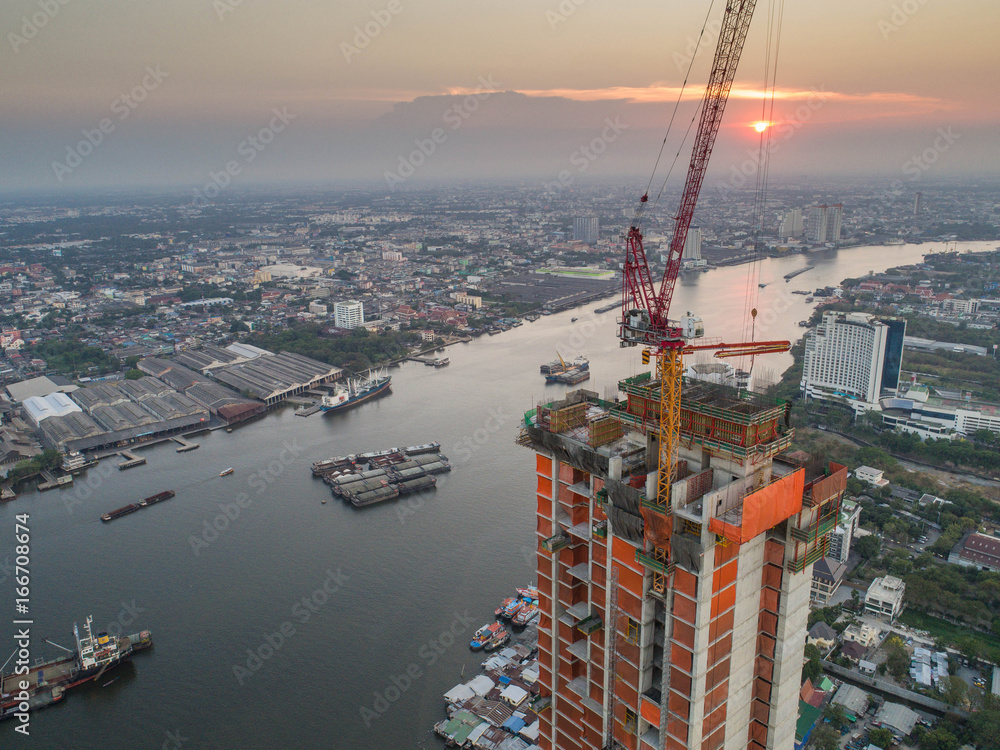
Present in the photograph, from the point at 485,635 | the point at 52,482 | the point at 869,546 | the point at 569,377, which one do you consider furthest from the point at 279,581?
the point at 569,377

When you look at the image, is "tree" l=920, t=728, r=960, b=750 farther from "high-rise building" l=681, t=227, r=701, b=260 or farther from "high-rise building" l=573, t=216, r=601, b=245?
"high-rise building" l=573, t=216, r=601, b=245

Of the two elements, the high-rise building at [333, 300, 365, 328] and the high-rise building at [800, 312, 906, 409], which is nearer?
the high-rise building at [800, 312, 906, 409]

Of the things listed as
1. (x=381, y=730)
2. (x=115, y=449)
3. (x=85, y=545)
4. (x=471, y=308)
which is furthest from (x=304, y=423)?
(x=471, y=308)

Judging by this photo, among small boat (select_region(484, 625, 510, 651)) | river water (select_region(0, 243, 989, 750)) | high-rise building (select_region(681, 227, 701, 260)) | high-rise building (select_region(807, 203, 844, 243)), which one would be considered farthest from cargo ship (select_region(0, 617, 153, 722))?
high-rise building (select_region(807, 203, 844, 243))

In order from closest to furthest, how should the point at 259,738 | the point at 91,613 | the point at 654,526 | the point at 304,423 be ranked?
the point at 654,526 < the point at 259,738 < the point at 91,613 < the point at 304,423

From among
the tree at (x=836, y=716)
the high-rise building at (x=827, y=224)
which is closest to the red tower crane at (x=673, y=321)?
the tree at (x=836, y=716)

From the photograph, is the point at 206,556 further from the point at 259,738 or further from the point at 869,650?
the point at 869,650

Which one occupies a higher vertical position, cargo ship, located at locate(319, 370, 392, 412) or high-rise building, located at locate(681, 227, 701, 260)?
high-rise building, located at locate(681, 227, 701, 260)
